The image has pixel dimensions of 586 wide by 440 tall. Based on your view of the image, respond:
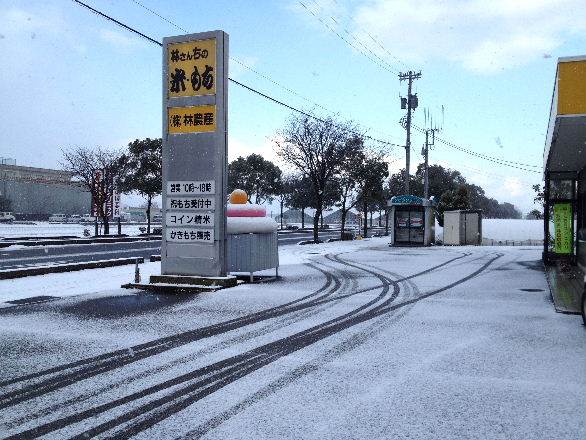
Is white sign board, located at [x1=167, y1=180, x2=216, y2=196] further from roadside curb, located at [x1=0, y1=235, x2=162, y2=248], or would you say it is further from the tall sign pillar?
roadside curb, located at [x1=0, y1=235, x2=162, y2=248]

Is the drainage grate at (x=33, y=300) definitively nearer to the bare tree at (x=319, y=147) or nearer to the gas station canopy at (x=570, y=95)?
the gas station canopy at (x=570, y=95)

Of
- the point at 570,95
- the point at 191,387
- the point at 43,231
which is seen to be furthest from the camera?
the point at 43,231

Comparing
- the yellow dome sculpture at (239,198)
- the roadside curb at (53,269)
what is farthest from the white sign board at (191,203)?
the yellow dome sculpture at (239,198)

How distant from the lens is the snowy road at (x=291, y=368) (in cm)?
431

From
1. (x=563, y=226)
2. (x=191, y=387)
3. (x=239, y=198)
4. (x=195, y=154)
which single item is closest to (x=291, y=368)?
(x=191, y=387)

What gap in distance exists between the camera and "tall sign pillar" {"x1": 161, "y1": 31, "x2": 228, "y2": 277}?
13.0m

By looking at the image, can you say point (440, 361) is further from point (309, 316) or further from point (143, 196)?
point (143, 196)

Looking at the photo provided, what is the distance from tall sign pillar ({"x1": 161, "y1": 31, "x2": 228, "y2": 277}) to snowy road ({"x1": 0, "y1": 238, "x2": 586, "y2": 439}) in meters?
2.12

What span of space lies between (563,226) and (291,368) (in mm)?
17395

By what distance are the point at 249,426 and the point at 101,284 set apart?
10.3 meters

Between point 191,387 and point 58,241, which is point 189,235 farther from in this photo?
point 58,241

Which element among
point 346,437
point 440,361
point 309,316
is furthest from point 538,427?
point 309,316

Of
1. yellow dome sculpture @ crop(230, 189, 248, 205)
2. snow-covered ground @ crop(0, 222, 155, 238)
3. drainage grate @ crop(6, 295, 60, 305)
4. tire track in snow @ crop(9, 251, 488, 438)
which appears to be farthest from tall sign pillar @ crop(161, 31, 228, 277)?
snow-covered ground @ crop(0, 222, 155, 238)

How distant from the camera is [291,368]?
5.92 meters
